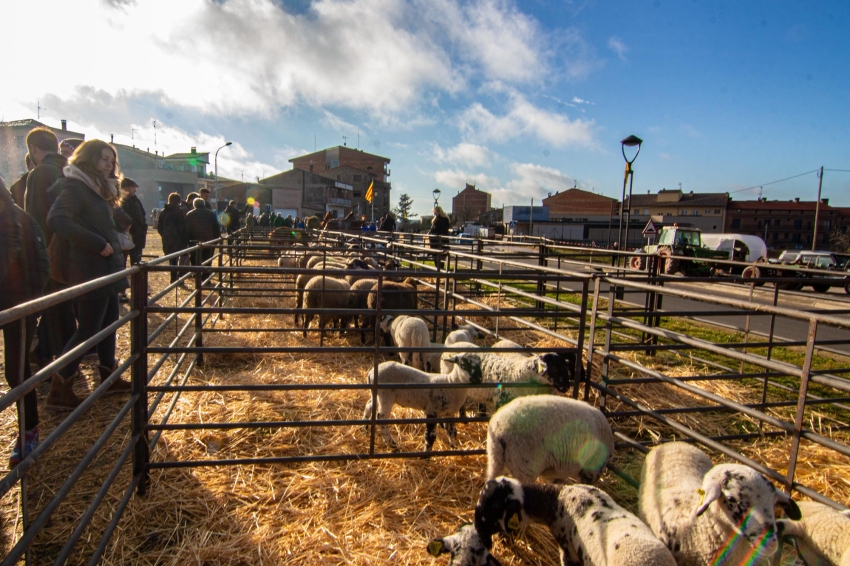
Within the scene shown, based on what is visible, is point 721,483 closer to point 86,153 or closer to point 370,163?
point 86,153

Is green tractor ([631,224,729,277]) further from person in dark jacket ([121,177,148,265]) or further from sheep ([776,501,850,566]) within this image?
sheep ([776,501,850,566])

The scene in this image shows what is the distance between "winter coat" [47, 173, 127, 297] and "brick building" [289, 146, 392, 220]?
73.5 m

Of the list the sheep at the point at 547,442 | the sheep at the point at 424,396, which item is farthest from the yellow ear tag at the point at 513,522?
the sheep at the point at 424,396

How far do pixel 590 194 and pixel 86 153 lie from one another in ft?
309

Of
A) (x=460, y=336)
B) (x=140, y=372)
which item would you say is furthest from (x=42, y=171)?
(x=460, y=336)

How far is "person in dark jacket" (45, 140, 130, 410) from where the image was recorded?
3869 millimetres

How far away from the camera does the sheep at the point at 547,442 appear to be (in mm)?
3248

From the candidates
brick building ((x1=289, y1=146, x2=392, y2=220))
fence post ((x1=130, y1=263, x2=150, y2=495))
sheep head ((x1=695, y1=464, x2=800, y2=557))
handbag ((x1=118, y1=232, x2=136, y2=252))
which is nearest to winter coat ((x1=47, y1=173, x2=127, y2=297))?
handbag ((x1=118, y1=232, x2=136, y2=252))

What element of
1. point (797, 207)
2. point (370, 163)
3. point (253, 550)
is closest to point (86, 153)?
point (253, 550)

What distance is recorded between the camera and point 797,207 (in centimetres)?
7425

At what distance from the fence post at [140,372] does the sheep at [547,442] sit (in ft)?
7.65

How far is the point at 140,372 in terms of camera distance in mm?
3086

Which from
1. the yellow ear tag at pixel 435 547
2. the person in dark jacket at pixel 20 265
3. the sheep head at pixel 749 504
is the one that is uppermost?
the person in dark jacket at pixel 20 265

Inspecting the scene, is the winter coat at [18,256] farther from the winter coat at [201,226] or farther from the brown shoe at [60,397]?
the winter coat at [201,226]
